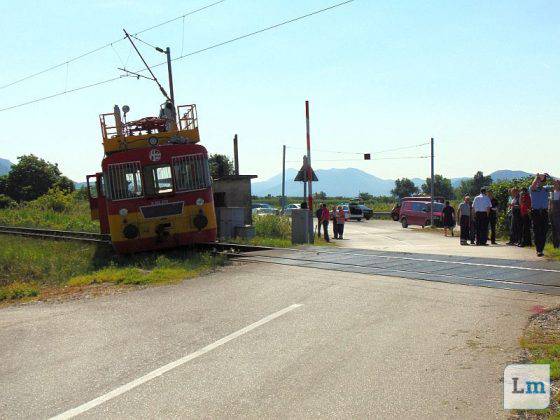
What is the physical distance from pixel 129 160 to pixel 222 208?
5.12 m

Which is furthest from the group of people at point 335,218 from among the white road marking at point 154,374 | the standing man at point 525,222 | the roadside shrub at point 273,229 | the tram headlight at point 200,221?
the white road marking at point 154,374

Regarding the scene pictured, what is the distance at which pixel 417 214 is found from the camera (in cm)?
3753

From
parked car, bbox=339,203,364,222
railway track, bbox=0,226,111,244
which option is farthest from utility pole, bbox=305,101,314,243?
parked car, bbox=339,203,364,222

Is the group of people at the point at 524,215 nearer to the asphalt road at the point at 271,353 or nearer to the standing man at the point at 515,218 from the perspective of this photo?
A: the standing man at the point at 515,218

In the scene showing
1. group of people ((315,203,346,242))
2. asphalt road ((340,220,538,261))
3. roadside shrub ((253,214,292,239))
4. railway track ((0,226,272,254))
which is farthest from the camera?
group of people ((315,203,346,242))

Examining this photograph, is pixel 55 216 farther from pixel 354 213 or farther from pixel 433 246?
pixel 433 246

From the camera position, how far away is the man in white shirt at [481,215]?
1790 cm

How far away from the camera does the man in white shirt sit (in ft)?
58.7

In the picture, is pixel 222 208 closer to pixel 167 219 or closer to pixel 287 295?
pixel 167 219

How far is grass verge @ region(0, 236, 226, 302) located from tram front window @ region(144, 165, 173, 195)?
5.87ft

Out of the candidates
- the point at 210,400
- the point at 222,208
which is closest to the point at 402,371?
the point at 210,400

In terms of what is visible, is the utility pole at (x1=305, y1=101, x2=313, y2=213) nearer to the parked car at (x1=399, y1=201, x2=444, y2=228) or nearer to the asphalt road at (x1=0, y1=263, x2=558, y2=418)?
the asphalt road at (x1=0, y1=263, x2=558, y2=418)

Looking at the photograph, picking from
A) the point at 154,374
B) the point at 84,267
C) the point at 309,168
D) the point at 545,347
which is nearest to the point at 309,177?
the point at 309,168

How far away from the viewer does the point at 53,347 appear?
6.56 meters
